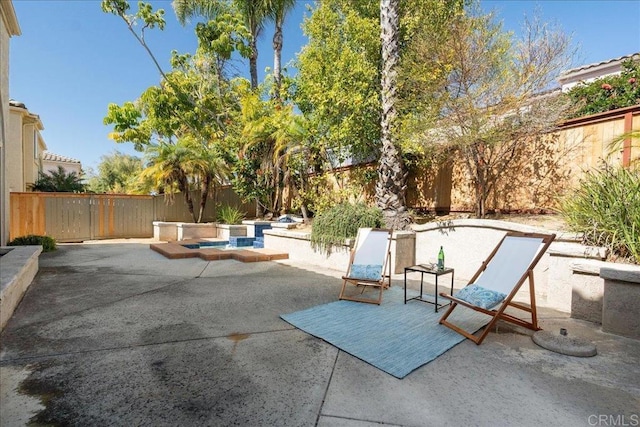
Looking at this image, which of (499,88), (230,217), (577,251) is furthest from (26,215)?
(577,251)

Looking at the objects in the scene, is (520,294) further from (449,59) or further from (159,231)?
(159,231)

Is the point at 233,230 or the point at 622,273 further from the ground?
the point at 622,273

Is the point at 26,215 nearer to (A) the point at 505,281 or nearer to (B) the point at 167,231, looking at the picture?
(B) the point at 167,231

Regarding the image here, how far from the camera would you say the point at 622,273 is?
3396 mm

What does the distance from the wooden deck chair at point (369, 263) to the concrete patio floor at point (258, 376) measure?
113 cm

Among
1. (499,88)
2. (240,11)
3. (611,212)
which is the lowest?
(611,212)

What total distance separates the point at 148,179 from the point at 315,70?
23.4 feet

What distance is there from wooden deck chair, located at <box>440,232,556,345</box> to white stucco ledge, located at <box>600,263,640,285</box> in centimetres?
72

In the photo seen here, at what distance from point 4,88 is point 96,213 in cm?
570

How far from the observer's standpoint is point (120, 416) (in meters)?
2.09

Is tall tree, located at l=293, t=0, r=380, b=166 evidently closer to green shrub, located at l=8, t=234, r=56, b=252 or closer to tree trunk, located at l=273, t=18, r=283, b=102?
tree trunk, located at l=273, t=18, r=283, b=102

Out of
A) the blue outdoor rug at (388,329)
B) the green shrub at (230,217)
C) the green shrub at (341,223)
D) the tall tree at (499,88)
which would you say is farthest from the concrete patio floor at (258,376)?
the green shrub at (230,217)

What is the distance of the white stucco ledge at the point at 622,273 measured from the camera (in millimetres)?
3346

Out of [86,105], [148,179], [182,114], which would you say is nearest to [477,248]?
[148,179]
